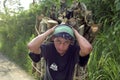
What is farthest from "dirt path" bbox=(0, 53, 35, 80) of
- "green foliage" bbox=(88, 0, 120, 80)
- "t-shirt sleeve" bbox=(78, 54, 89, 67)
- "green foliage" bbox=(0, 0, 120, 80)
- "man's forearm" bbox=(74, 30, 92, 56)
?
"man's forearm" bbox=(74, 30, 92, 56)

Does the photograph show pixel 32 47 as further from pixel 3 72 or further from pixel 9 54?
pixel 9 54

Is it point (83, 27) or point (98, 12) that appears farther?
point (98, 12)

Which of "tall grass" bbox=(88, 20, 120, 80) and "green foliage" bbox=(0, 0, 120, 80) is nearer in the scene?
"tall grass" bbox=(88, 20, 120, 80)

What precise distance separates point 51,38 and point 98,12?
3.49 meters

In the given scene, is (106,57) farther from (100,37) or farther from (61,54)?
(61,54)

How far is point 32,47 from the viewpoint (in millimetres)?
3260

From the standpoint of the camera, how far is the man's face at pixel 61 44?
312 cm

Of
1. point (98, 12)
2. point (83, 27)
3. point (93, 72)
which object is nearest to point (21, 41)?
point (98, 12)

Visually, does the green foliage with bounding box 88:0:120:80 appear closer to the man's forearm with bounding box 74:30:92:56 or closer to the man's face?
the man's forearm with bounding box 74:30:92:56

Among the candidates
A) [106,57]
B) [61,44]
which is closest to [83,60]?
[61,44]

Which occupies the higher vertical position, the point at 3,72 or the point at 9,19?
the point at 9,19

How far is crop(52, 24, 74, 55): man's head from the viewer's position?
10.2ft

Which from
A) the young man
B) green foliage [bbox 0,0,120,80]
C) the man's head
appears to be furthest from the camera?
green foliage [bbox 0,0,120,80]

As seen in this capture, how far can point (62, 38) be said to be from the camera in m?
3.11
